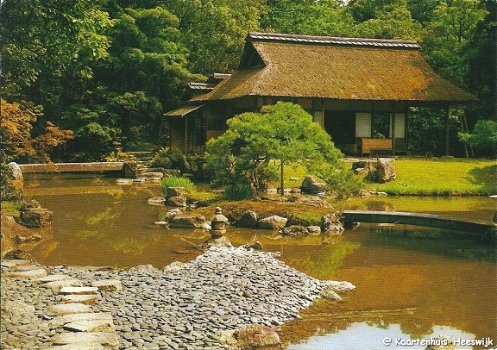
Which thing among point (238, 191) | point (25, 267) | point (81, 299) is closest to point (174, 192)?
point (238, 191)

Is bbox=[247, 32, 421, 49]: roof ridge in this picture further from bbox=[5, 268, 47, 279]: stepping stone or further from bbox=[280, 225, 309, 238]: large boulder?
bbox=[5, 268, 47, 279]: stepping stone

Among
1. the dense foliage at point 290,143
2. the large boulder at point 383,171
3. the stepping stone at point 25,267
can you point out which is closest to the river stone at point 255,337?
the stepping stone at point 25,267

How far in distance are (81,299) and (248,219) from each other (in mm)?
7386

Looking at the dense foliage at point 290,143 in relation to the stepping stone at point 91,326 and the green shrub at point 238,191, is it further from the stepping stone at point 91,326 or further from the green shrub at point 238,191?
the stepping stone at point 91,326

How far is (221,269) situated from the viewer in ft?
32.4

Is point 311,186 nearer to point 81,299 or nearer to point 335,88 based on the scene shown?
point 335,88

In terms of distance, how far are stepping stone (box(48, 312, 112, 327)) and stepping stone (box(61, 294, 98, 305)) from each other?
2.21ft

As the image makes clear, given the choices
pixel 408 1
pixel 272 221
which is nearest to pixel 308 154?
pixel 272 221

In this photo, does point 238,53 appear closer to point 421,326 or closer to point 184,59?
point 184,59

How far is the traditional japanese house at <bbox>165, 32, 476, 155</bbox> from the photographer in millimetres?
26516

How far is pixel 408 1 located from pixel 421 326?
40843 mm

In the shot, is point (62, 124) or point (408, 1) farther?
point (408, 1)

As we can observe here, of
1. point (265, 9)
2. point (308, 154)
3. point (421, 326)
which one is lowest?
point (421, 326)

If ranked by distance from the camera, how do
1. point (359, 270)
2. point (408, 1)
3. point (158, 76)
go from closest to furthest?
1. point (359, 270)
2. point (158, 76)
3. point (408, 1)
